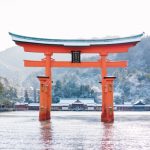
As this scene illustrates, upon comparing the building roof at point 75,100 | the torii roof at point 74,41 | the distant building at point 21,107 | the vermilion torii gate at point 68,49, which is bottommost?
the distant building at point 21,107

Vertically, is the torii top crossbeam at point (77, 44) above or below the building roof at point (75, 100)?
above

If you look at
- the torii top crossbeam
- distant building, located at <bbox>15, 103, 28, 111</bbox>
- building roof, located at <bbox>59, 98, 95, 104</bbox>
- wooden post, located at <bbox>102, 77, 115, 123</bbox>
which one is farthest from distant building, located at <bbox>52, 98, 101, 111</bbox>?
wooden post, located at <bbox>102, 77, 115, 123</bbox>

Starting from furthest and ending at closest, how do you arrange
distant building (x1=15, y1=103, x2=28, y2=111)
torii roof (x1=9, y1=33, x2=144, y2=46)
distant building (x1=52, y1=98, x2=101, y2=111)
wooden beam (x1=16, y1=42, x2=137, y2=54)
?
distant building (x1=15, y1=103, x2=28, y2=111) → distant building (x1=52, y1=98, x2=101, y2=111) → wooden beam (x1=16, y1=42, x2=137, y2=54) → torii roof (x1=9, y1=33, x2=144, y2=46)

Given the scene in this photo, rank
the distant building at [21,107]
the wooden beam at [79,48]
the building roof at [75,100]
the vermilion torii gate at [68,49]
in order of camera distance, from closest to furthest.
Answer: the vermilion torii gate at [68,49]
the wooden beam at [79,48]
the distant building at [21,107]
the building roof at [75,100]

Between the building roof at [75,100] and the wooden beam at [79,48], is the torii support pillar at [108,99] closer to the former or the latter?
the wooden beam at [79,48]

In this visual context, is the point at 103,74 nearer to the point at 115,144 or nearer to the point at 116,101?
the point at 115,144

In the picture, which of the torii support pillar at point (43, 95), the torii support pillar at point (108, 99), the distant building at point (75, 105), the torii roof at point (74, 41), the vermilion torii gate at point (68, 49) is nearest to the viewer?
the torii support pillar at point (108, 99)

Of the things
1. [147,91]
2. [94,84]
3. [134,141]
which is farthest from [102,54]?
[94,84]

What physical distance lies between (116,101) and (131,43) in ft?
281

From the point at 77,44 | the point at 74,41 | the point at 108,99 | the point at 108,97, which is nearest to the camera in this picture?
the point at 108,97

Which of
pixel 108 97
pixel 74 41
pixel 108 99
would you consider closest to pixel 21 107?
pixel 74 41

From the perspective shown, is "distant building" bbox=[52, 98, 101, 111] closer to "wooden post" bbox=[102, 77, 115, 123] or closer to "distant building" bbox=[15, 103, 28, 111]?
"distant building" bbox=[15, 103, 28, 111]

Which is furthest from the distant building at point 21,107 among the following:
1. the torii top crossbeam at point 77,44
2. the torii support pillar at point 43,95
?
the torii support pillar at point 43,95

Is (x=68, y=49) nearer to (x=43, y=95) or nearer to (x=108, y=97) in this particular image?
(x=43, y=95)
